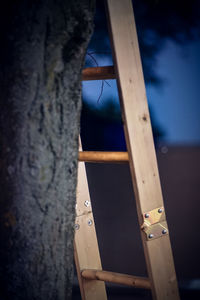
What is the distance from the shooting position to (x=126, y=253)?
2756mm

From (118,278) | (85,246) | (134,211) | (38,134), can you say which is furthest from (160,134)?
(38,134)

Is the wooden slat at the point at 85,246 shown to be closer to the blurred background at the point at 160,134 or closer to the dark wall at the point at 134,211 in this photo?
the blurred background at the point at 160,134

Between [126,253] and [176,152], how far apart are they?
0.79m

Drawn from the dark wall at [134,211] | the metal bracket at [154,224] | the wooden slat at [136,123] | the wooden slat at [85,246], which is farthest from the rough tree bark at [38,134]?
the dark wall at [134,211]

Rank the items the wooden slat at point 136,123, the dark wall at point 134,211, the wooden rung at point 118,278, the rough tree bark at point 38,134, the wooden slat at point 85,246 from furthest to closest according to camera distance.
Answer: the dark wall at point 134,211 → the wooden slat at point 85,246 → the wooden rung at point 118,278 → the wooden slat at point 136,123 → the rough tree bark at point 38,134

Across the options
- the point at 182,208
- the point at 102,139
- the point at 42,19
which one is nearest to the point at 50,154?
the point at 42,19

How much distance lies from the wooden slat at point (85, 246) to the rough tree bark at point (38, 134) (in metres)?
0.60

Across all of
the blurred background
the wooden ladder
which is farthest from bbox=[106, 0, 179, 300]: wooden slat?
the blurred background

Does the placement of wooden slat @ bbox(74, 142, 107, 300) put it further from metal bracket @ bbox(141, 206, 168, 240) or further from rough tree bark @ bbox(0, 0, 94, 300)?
rough tree bark @ bbox(0, 0, 94, 300)

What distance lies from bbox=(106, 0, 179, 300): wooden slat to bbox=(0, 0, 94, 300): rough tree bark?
235 millimetres

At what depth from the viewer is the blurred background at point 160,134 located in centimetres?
246

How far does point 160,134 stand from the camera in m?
2.57

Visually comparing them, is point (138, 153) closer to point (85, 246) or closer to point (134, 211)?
point (85, 246)

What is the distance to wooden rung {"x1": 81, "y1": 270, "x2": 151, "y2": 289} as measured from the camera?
1.35 metres
